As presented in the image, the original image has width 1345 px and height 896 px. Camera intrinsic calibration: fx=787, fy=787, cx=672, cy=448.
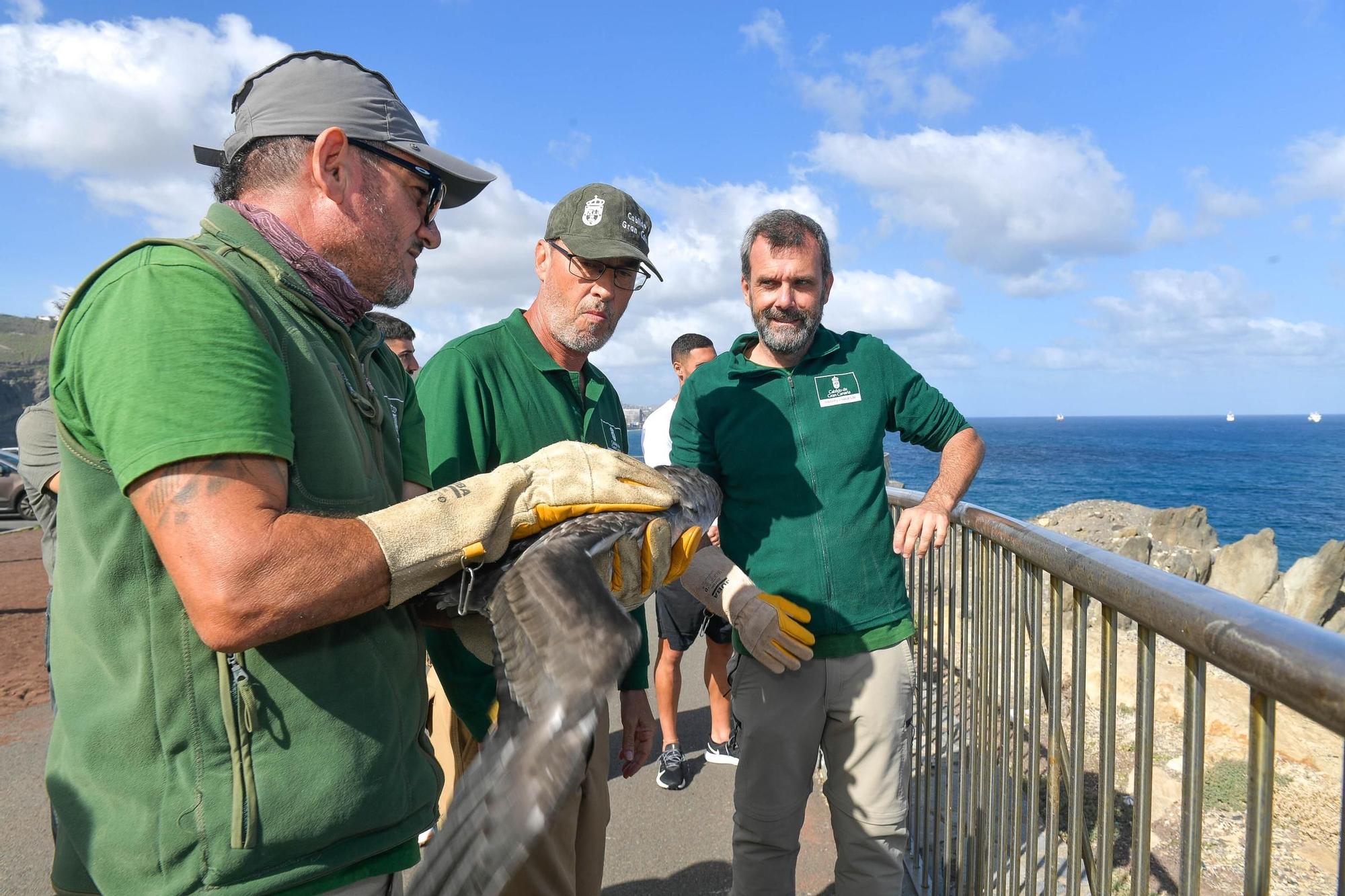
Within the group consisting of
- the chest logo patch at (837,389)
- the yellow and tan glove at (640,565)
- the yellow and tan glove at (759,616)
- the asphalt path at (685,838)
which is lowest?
the asphalt path at (685,838)

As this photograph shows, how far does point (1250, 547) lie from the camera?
20547 millimetres

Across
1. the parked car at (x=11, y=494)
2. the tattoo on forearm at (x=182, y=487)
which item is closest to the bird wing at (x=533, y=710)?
the tattoo on forearm at (x=182, y=487)

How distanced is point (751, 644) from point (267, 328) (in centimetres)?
218

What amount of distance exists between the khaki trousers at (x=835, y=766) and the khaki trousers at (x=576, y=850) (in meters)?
0.71

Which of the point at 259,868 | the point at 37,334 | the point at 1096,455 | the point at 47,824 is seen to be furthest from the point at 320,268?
the point at 37,334

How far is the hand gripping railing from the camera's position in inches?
45.5

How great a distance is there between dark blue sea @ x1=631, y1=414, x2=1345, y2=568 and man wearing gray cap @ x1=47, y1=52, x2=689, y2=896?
704 inches

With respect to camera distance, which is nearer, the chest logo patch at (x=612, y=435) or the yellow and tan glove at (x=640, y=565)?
Answer: the yellow and tan glove at (x=640, y=565)

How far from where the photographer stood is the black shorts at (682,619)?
16.8ft

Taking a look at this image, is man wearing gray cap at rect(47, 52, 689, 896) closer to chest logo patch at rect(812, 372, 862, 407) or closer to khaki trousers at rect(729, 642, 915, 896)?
khaki trousers at rect(729, 642, 915, 896)

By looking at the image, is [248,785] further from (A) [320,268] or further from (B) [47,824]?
(B) [47,824]

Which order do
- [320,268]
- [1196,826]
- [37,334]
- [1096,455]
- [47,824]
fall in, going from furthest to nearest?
[37,334] → [1096,455] → [47,824] → [320,268] → [1196,826]

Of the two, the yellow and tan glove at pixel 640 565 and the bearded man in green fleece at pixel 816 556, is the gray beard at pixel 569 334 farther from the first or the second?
the yellow and tan glove at pixel 640 565

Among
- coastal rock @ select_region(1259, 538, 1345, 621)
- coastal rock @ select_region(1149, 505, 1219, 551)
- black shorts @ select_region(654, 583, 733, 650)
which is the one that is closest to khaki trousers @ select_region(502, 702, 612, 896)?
black shorts @ select_region(654, 583, 733, 650)
